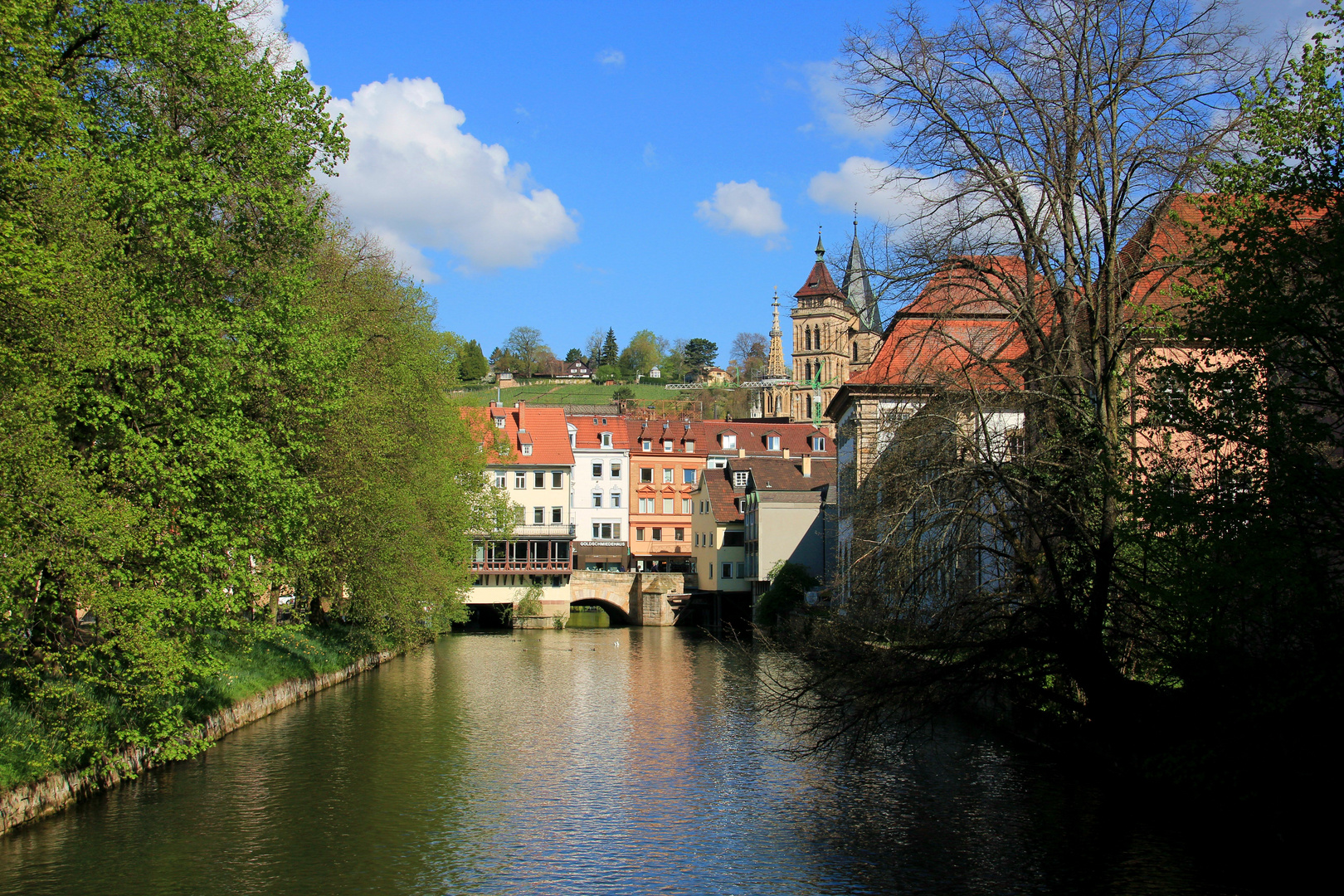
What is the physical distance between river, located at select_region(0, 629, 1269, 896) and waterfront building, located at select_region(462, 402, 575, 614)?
28787 mm

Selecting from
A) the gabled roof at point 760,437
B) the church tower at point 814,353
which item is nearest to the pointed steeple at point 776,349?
the church tower at point 814,353

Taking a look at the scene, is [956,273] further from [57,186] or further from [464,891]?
[57,186]

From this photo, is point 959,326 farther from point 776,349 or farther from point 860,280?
point 776,349

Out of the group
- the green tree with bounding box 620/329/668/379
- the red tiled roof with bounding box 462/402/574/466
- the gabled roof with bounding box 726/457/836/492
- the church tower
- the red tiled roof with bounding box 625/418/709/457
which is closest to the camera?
the gabled roof with bounding box 726/457/836/492

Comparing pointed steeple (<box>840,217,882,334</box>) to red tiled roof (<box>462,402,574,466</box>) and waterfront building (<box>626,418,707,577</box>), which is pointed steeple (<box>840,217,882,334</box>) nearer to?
red tiled roof (<box>462,402,574,466</box>)

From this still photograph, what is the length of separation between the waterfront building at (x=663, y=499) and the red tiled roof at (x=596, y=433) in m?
0.58

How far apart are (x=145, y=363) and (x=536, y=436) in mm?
47743

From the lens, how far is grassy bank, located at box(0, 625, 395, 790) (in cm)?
1316

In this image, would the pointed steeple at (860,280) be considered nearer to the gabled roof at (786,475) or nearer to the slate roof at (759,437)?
the gabled roof at (786,475)

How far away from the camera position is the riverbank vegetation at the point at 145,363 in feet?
40.7

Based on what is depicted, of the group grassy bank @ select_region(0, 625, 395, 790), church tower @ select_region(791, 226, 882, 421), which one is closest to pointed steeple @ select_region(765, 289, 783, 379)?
church tower @ select_region(791, 226, 882, 421)

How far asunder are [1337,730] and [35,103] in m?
15.1

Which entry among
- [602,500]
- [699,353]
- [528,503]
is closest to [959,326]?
[528,503]

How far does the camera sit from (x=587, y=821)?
586 inches
